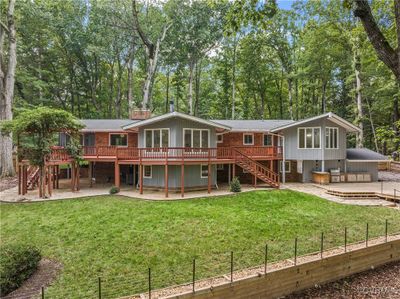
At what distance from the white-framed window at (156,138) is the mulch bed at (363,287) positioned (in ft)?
36.1

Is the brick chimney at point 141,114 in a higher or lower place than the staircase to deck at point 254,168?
higher

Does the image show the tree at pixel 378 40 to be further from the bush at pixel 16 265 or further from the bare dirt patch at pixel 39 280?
the bush at pixel 16 265

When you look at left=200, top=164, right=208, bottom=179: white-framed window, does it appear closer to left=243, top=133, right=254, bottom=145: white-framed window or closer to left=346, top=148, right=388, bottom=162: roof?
left=243, top=133, right=254, bottom=145: white-framed window

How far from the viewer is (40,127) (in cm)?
1311

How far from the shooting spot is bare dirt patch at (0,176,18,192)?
1598cm

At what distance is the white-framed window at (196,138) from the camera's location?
51.8 ft

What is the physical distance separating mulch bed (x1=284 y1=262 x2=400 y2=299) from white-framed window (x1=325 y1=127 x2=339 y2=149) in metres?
11.9

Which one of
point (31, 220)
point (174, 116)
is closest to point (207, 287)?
point (31, 220)

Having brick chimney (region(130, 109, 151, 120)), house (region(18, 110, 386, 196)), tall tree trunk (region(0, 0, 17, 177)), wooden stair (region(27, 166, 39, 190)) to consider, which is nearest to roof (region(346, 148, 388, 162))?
house (region(18, 110, 386, 196))

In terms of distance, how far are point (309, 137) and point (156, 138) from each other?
10.6 meters

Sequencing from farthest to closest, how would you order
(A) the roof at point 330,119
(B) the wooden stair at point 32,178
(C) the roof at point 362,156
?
(C) the roof at point 362,156
(A) the roof at point 330,119
(B) the wooden stair at point 32,178

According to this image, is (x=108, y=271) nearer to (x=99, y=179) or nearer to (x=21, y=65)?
(x=99, y=179)

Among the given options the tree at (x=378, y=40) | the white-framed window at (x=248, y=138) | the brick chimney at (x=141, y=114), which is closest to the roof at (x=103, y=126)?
the brick chimney at (x=141, y=114)

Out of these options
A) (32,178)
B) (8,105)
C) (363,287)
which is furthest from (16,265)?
(8,105)
